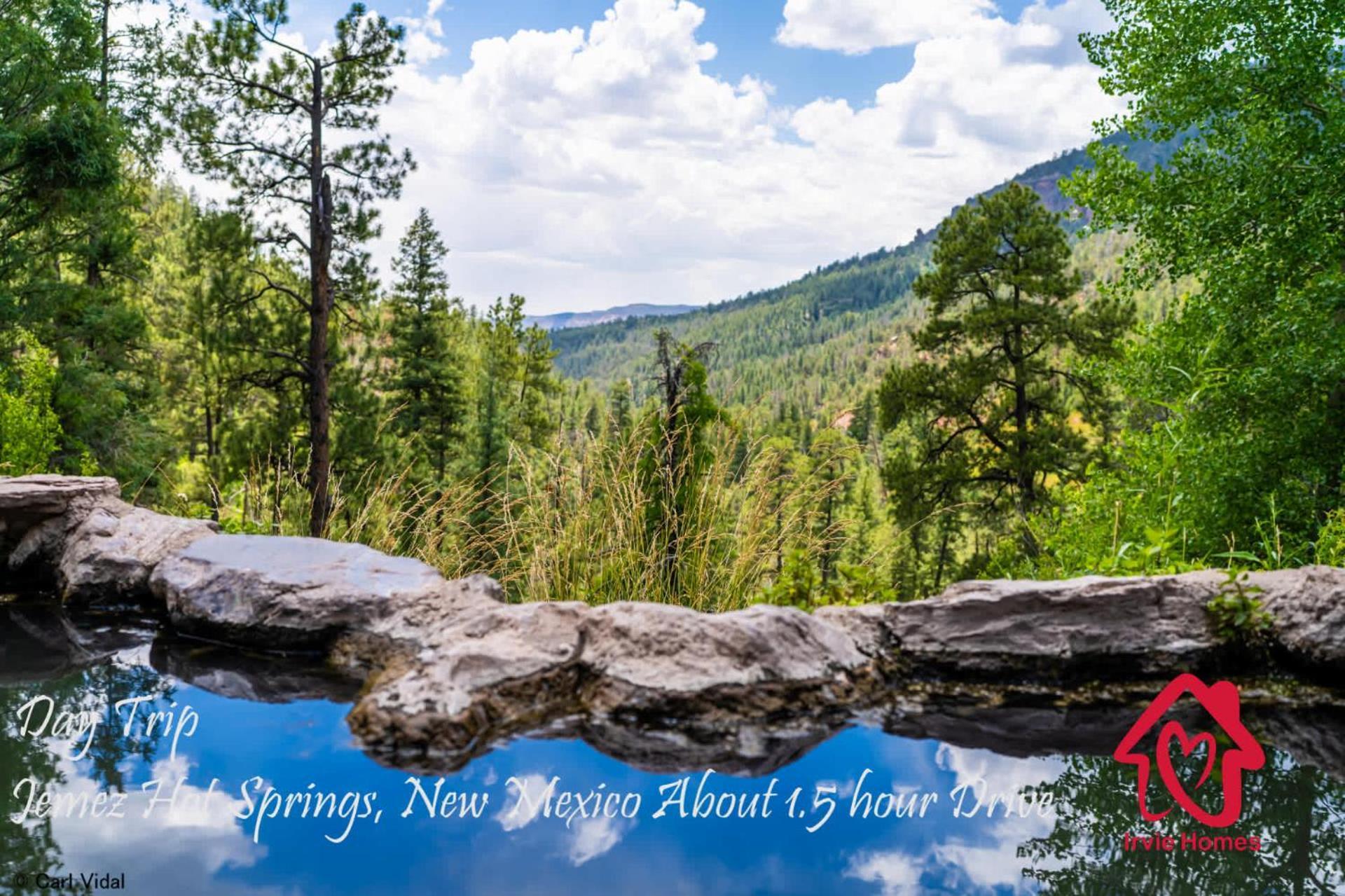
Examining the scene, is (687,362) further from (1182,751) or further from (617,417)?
(1182,751)

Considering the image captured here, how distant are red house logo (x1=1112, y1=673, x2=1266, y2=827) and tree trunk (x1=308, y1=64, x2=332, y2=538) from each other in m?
9.67

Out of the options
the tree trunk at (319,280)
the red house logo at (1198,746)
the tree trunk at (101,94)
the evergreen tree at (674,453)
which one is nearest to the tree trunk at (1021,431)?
the evergreen tree at (674,453)

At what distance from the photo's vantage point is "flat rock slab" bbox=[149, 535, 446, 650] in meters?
2.89

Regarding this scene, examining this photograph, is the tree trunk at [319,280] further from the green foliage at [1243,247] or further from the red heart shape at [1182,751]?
the red heart shape at [1182,751]

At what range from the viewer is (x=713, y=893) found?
1725mm

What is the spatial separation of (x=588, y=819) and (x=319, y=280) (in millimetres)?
9969

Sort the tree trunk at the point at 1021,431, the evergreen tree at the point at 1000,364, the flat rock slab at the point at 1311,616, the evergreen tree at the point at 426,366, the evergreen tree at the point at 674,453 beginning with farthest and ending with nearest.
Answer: the evergreen tree at the point at 426,366 → the evergreen tree at the point at 1000,364 → the tree trunk at the point at 1021,431 → the evergreen tree at the point at 674,453 → the flat rock slab at the point at 1311,616

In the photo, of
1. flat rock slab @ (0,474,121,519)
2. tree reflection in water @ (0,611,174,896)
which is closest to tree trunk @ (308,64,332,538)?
flat rock slab @ (0,474,121,519)

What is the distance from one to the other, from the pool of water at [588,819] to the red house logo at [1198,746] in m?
0.04

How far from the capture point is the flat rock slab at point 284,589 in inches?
114

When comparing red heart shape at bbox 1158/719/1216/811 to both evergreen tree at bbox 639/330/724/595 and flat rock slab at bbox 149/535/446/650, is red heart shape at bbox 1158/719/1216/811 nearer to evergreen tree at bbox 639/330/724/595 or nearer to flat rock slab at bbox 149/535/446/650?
→ evergreen tree at bbox 639/330/724/595

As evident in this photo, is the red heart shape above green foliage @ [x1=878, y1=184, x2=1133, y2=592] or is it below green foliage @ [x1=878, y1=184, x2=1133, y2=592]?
below

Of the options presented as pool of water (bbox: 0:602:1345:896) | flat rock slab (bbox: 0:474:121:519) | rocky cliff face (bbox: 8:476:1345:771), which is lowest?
pool of water (bbox: 0:602:1345:896)

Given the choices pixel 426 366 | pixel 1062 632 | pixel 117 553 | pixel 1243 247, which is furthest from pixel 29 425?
pixel 426 366
